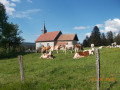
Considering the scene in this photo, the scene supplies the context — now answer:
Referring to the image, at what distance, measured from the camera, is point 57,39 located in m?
47.3

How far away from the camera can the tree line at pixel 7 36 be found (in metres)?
26.7

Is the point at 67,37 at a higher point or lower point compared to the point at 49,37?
lower

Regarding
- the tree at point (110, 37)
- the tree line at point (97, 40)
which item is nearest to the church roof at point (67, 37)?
the tree line at point (97, 40)

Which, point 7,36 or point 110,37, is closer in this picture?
point 7,36

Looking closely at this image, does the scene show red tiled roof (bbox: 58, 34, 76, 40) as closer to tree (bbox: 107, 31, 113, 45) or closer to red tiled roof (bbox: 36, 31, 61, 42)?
red tiled roof (bbox: 36, 31, 61, 42)

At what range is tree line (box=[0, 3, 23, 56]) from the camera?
26744 millimetres

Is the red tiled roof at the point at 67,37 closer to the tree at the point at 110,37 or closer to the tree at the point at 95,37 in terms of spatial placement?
the tree at the point at 95,37

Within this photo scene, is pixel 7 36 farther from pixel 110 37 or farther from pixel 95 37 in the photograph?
pixel 110 37

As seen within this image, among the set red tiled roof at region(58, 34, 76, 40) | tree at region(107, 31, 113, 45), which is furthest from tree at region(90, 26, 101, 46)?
red tiled roof at region(58, 34, 76, 40)

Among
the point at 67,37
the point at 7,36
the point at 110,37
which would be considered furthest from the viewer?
the point at 110,37

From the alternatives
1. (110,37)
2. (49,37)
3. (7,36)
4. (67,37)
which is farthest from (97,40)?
(7,36)

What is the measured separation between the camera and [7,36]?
1325 inches

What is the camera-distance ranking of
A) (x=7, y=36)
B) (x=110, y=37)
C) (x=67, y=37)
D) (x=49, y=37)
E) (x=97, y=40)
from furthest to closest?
(x=110, y=37), (x=97, y=40), (x=49, y=37), (x=67, y=37), (x=7, y=36)

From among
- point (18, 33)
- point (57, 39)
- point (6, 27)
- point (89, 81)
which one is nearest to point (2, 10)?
point (6, 27)
